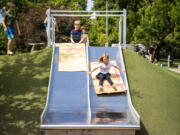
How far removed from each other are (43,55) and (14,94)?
8.54 ft

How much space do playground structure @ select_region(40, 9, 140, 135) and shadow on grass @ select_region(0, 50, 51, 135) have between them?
443 mm

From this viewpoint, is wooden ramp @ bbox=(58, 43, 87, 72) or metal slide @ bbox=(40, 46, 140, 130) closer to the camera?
metal slide @ bbox=(40, 46, 140, 130)

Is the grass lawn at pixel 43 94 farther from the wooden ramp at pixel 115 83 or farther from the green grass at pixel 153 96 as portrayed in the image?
the wooden ramp at pixel 115 83

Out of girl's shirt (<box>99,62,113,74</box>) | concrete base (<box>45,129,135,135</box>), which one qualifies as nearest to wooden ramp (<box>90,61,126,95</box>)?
girl's shirt (<box>99,62,113,74</box>)

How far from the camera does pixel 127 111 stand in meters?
7.08

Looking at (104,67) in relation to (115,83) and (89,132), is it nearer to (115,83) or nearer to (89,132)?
(115,83)

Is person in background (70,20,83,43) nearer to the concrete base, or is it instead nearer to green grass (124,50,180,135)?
green grass (124,50,180,135)

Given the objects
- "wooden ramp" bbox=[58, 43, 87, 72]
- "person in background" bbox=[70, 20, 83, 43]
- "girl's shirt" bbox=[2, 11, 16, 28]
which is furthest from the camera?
"person in background" bbox=[70, 20, 83, 43]

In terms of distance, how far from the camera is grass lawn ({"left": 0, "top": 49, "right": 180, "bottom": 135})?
697cm

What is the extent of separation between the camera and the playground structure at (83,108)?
603cm

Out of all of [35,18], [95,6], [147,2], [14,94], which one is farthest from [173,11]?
[95,6]

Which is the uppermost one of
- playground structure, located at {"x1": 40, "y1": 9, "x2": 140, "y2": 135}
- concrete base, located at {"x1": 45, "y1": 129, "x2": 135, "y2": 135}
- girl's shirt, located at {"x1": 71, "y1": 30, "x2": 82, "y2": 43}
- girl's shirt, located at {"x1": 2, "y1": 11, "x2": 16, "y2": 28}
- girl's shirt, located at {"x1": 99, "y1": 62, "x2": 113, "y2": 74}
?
girl's shirt, located at {"x1": 2, "y1": 11, "x2": 16, "y2": 28}

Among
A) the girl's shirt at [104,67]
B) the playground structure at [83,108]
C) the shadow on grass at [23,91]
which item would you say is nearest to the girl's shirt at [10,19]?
the shadow on grass at [23,91]

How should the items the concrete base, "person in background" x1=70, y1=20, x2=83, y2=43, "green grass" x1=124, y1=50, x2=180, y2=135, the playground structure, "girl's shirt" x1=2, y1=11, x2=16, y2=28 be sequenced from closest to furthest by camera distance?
the playground structure, the concrete base, "green grass" x1=124, y1=50, x2=180, y2=135, "girl's shirt" x1=2, y1=11, x2=16, y2=28, "person in background" x1=70, y1=20, x2=83, y2=43
